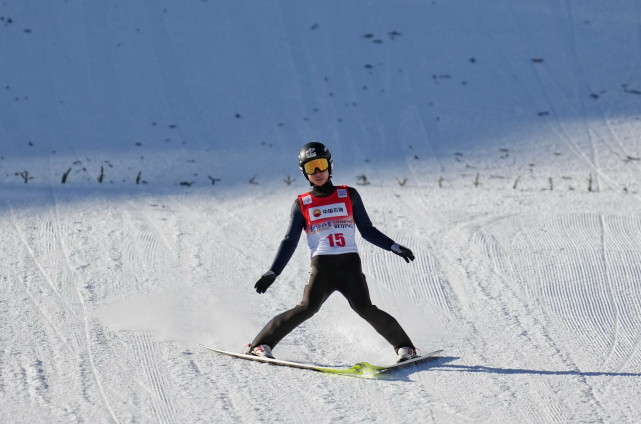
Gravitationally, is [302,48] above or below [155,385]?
above

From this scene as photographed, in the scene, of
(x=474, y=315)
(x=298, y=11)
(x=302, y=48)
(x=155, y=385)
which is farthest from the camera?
(x=298, y=11)

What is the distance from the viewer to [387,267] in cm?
888

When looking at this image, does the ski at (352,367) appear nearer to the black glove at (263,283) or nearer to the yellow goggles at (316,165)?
the black glove at (263,283)

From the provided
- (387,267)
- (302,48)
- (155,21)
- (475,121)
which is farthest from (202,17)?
(387,267)

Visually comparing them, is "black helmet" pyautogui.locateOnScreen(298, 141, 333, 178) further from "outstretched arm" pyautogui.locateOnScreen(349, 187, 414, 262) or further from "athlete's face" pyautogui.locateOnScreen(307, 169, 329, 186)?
"outstretched arm" pyautogui.locateOnScreen(349, 187, 414, 262)

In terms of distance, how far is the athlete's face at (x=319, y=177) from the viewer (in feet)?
22.1

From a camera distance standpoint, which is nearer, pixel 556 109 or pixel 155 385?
pixel 155 385

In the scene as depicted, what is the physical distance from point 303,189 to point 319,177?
483 centimetres

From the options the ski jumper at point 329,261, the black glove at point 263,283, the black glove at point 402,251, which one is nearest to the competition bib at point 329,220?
the ski jumper at point 329,261

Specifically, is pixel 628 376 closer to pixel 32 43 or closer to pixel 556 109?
pixel 556 109

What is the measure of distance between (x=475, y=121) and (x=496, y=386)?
29.4ft

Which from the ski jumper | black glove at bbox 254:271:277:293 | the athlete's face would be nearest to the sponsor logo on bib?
the ski jumper

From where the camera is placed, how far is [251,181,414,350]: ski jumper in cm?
672

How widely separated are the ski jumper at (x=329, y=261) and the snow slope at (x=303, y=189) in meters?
0.31
